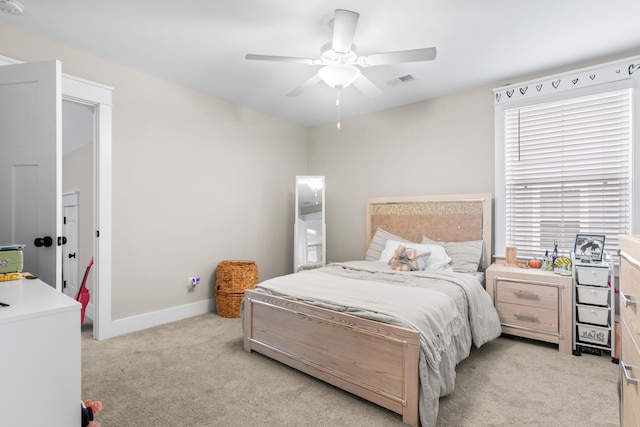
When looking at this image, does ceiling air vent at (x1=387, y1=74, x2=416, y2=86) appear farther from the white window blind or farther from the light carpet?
the light carpet

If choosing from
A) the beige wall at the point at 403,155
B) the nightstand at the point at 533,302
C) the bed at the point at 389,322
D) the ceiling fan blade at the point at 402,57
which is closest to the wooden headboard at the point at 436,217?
the bed at the point at 389,322

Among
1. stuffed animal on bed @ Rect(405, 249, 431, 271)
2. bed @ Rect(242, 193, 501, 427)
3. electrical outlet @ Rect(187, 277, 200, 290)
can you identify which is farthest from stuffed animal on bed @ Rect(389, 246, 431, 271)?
electrical outlet @ Rect(187, 277, 200, 290)

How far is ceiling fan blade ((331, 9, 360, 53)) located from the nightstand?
232 centimetres

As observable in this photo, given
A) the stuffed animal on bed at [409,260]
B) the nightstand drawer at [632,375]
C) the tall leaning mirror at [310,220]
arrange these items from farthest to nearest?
the tall leaning mirror at [310,220]
the stuffed animal on bed at [409,260]
the nightstand drawer at [632,375]

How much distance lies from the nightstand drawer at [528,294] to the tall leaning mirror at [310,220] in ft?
7.07

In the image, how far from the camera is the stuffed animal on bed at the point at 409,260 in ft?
10.4

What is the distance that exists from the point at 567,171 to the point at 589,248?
2.51 feet

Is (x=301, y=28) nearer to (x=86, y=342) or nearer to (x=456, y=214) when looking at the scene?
(x=456, y=214)

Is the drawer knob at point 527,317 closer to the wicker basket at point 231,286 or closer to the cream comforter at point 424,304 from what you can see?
the cream comforter at point 424,304

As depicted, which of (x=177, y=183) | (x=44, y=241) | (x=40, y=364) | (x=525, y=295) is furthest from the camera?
(x=177, y=183)

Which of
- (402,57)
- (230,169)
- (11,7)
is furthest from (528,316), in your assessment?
(11,7)

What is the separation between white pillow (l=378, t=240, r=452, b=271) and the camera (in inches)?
127

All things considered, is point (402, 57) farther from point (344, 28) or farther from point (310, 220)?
point (310, 220)

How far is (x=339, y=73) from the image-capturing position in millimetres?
2486
